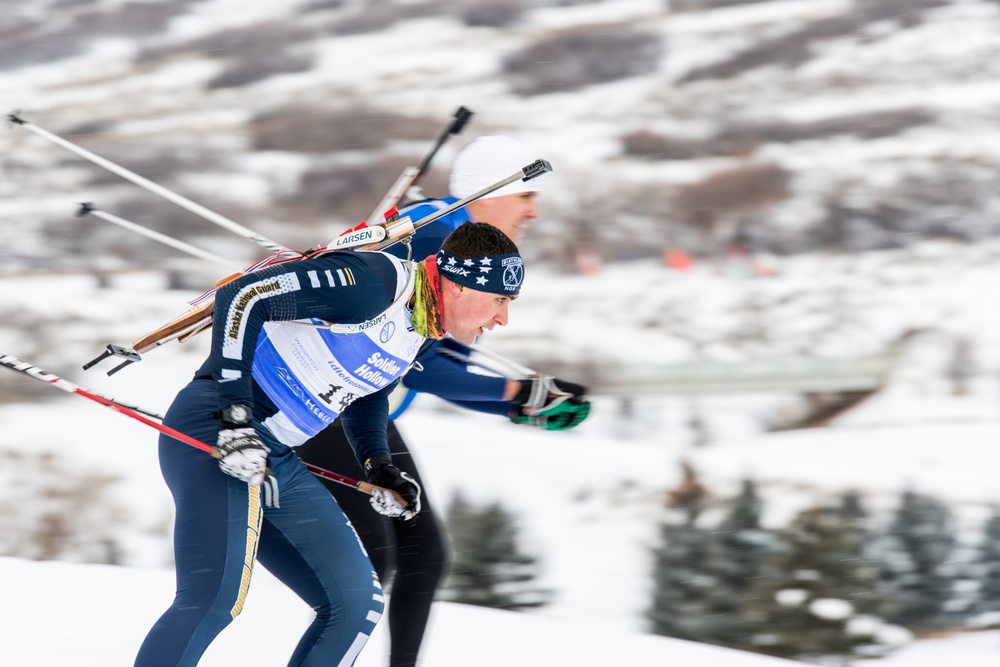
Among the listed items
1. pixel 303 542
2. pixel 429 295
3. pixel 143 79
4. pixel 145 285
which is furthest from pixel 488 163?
pixel 143 79

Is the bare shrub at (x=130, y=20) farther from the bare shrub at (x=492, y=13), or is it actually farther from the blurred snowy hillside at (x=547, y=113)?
the bare shrub at (x=492, y=13)

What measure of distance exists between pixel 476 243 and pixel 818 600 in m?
2.64

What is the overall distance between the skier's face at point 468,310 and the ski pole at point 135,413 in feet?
1.47

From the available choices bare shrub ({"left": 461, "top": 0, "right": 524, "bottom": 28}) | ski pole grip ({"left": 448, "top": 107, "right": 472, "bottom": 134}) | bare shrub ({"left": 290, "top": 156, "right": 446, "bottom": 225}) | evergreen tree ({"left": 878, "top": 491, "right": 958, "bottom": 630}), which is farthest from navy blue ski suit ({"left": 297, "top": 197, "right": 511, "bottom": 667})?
bare shrub ({"left": 461, "top": 0, "right": 524, "bottom": 28})

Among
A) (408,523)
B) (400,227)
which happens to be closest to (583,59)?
(400,227)

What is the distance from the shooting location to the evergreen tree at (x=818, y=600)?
12.8ft

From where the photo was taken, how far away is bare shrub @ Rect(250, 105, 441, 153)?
548 inches

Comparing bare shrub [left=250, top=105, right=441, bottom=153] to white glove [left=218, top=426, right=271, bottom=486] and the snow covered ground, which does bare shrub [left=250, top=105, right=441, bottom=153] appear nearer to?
the snow covered ground

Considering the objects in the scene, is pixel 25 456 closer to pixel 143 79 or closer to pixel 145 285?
pixel 145 285

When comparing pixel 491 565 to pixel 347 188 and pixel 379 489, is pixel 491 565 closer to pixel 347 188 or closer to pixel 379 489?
pixel 379 489

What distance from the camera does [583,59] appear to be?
1517 centimetres

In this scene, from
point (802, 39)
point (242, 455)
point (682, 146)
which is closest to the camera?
point (242, 455)

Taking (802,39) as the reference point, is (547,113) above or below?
below

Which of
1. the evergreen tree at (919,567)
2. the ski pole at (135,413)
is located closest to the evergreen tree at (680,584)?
the evergreen tree at (919,567)
